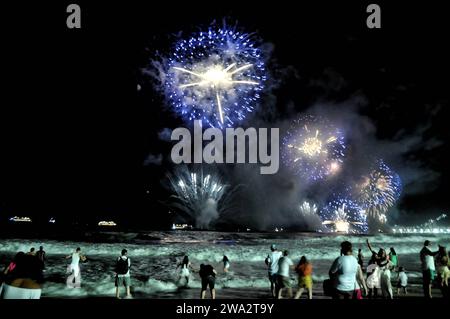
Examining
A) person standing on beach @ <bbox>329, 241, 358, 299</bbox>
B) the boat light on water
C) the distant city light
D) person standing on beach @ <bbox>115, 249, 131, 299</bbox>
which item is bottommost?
the boat light on water

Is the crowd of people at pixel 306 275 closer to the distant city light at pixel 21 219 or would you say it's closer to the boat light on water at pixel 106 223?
the distant city light at pixel 21 219

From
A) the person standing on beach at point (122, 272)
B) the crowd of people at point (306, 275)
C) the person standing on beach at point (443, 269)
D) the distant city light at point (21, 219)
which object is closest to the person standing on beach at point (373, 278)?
the crowd of people at point (306, 275)

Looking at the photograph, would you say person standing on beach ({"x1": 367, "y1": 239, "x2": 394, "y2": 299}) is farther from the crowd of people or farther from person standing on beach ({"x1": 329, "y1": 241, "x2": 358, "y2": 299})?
person standing on beach ({"x1": 329, "y1": 241, "x2": 358, "y2": 299})

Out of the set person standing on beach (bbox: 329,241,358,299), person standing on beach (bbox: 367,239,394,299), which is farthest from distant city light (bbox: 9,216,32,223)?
person standing on beach (bbox: 329,241,358,299)

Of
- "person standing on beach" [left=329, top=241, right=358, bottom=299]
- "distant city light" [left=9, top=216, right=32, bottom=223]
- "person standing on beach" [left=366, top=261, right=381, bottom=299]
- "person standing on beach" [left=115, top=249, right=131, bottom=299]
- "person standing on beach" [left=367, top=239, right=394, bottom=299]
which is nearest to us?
"person standing on beach" [left=329, top=241, right=358, bottom=299]

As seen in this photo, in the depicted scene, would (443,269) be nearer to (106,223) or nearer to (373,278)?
(373,278)

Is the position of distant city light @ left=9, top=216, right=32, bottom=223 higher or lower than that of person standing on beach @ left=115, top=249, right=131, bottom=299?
lower
